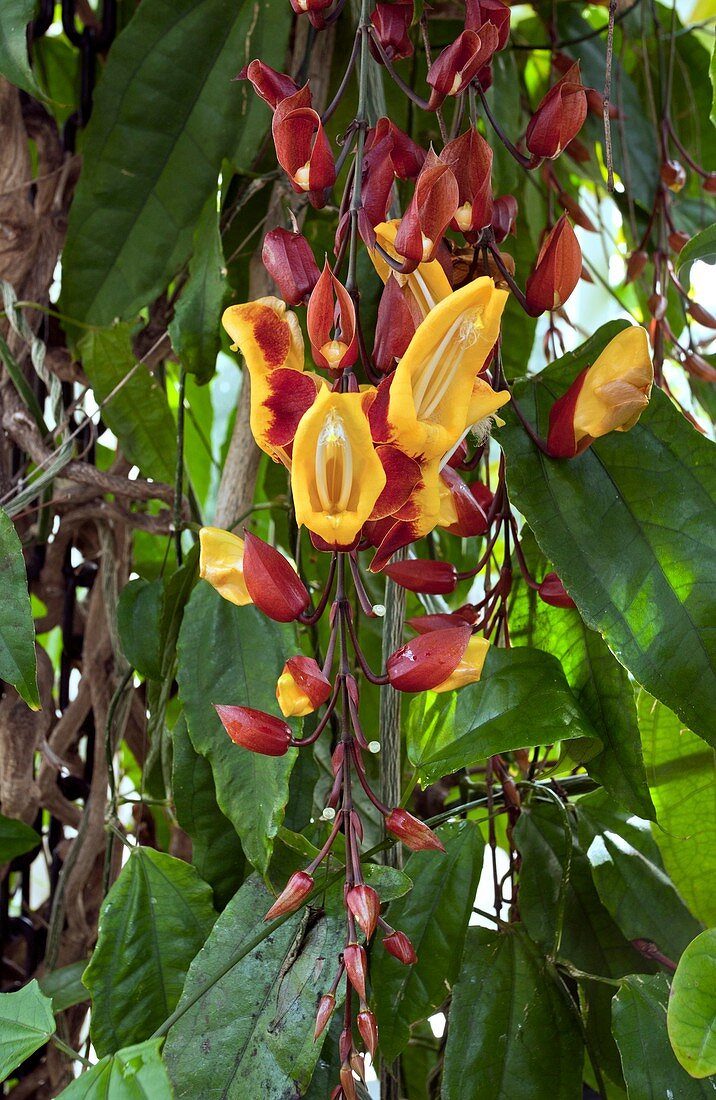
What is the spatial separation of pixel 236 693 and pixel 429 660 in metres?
0.18

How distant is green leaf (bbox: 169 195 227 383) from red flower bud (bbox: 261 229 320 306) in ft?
0.57

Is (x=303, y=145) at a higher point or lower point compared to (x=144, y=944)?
higher

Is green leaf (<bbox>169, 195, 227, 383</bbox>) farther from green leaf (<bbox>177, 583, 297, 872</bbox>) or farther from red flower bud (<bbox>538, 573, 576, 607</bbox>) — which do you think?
red flower bud (<bbox>538, 573, 576, 607</bbox>)

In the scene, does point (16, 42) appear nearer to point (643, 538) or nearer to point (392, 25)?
point (392, 25)

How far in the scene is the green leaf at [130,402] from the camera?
713 millimetres

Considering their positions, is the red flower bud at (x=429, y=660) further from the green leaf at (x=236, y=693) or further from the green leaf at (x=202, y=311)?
the green leaf at (x=202, y=311)

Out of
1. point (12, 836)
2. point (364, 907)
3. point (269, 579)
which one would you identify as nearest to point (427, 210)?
point (269, 579)

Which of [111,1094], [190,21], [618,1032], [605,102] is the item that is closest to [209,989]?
[111,1094]

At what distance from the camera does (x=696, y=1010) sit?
17.2 inches

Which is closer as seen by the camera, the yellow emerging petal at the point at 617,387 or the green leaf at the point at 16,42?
the yellow emerging petal at the point at 617,387

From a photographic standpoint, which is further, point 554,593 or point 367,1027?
point 554,593

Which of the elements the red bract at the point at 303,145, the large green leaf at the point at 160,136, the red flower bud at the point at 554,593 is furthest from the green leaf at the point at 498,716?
the large green leaf at the point at 160,136

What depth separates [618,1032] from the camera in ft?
1.68

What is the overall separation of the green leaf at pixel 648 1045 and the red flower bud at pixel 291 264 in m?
0.39
